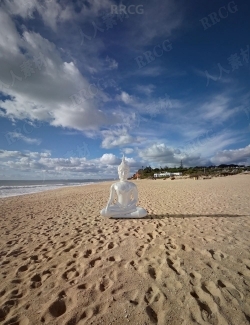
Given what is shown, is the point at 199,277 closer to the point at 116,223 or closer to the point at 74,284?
the point at 74,284

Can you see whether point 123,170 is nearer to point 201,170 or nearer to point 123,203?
point 123,203

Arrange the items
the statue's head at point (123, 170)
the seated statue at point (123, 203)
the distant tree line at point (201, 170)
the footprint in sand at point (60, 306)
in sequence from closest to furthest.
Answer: the footprint in sand at point (60, 306) < the seated statue at point (123, 203) < the statue's head at point (123, 170) < the distant tree line at point (201, 170)

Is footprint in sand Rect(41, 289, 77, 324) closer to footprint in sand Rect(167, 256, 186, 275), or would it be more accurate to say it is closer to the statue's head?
footprint in sand Rect(167, 256, 186, 275)

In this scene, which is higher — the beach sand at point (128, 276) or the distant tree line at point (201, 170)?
the distant tree line at point (201, 170)

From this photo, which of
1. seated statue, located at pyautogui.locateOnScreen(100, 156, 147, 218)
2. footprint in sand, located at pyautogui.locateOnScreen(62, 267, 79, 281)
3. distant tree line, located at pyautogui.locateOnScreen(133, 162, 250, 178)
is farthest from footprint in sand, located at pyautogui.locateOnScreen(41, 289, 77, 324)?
distant tree line, located at pyautogui.locateOnScreen(133, 162, 250, 178)

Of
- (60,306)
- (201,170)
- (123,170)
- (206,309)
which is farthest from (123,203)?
(201,170)

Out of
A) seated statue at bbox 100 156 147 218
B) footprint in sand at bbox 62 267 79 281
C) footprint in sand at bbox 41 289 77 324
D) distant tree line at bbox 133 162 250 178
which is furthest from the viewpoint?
distant tree line at bbox 133 162 250 178

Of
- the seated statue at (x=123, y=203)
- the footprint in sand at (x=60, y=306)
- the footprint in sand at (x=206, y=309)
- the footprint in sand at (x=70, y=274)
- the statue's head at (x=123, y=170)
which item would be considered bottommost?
the footprint in sand at (x=206, y=309)

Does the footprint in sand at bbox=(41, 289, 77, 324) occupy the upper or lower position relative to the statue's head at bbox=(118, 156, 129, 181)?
lower

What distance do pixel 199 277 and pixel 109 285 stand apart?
1563 mm

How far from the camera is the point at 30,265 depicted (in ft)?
12.4

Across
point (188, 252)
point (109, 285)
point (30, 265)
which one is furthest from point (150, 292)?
point (30, 265)

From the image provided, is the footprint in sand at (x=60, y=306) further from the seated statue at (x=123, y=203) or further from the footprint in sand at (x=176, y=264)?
the seated statue at (x=123, y=203)

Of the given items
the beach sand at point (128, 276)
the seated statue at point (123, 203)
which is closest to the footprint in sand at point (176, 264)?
the beach sand at point (128, 276)
